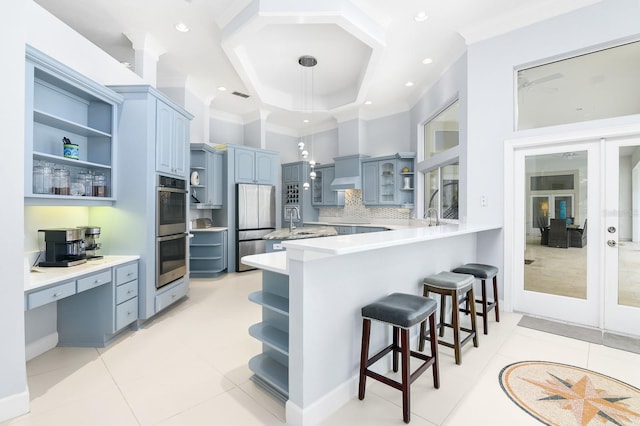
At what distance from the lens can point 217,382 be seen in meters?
2.22

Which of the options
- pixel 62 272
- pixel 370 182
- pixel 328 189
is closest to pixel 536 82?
pixel 370 182

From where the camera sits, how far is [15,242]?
5.93ft

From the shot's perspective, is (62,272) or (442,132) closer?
(62,272)

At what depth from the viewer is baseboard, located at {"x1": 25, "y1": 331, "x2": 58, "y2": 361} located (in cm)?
251

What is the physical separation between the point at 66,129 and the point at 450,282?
11.8 feet

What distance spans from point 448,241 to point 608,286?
5.34 ft

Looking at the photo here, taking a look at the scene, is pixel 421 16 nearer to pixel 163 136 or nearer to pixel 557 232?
pixel 557 232

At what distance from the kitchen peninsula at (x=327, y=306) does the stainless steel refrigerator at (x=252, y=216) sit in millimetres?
3732

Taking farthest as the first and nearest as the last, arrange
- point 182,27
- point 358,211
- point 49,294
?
point 358,211 < point 182,27 < point 49,294

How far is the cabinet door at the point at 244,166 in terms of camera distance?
592cm

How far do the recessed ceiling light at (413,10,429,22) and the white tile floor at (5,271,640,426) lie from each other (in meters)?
3.53

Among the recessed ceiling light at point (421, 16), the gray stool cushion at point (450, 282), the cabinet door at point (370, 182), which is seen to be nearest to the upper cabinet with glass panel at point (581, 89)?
the recessed ceiling light at point (421, 16)

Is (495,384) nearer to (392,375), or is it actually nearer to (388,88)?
(392,375)

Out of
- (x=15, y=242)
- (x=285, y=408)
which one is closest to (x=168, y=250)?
(x=15, y=242)
